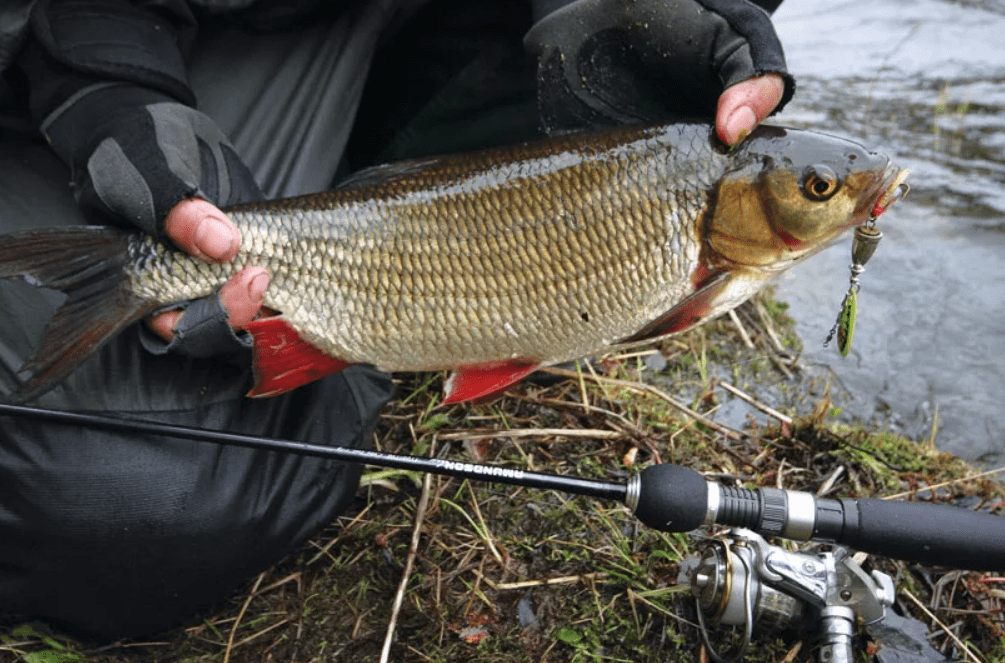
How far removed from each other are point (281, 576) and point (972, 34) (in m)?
7.91

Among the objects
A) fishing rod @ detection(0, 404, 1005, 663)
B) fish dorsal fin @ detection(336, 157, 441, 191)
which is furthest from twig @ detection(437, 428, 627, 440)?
fish dorsal fin @ detection(336, 157, 441, 191)

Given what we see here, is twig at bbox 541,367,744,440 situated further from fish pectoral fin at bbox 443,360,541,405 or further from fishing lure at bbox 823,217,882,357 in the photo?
fishing lure at bbox 823,217,882,357

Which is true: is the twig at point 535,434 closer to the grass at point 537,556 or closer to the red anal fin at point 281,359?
the grass at point 537,556

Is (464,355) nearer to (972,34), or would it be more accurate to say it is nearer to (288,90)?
(288,90)

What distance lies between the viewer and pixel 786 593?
6.49 ft

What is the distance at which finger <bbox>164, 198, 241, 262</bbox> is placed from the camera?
2.17 metres

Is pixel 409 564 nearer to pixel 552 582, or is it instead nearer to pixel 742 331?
pixel 552 582

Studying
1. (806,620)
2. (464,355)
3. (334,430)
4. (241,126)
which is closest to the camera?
(806,620)

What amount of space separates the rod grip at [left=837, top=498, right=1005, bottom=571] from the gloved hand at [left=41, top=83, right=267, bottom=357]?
1600mm

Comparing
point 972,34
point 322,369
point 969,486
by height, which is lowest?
point 972,34

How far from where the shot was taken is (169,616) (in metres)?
2.27

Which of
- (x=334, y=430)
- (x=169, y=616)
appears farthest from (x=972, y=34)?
(x=169, y=616)

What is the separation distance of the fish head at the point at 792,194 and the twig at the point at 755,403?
0.79 meters

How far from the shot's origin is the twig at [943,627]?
6.77 ft
